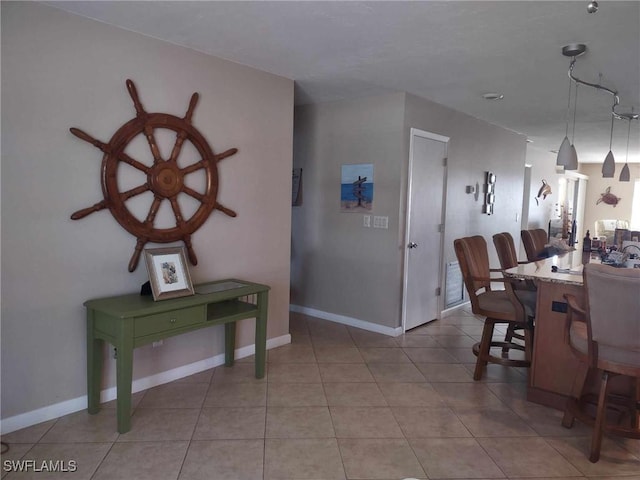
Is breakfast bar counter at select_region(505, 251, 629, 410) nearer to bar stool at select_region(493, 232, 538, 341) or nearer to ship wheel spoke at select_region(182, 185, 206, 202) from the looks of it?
bar stool at select_region(493, 232, 538, 341)

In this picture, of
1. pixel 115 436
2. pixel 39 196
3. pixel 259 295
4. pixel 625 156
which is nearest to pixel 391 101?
pixel 259 295

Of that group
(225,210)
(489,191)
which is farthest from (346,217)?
(489,191)

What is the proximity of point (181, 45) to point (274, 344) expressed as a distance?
8.27 ft

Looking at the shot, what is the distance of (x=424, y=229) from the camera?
4.62 m

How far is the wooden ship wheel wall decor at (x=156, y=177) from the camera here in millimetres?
2719

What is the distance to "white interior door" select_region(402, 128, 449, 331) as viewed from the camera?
4.38 meters

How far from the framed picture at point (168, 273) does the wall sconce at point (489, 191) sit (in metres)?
4.24

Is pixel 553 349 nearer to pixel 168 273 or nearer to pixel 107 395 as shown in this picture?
pixel 168 273

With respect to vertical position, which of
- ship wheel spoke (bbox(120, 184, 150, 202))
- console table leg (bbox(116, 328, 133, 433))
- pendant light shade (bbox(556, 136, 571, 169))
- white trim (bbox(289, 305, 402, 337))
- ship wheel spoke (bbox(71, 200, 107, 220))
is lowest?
white trim (bbox(289, 305, 402, 337))

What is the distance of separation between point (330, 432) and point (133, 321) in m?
1.29

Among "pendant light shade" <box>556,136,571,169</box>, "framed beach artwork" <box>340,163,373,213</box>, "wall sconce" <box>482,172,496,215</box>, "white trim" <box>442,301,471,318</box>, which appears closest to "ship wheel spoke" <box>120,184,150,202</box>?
"framed beach artwork" <box>340,163,373,213</box>

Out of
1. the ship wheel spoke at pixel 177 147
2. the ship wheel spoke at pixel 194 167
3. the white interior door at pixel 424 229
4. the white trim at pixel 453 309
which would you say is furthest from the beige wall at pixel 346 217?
the ship wheel spoke at pixel 177 147

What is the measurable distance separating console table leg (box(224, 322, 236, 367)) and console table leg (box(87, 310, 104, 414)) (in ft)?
3.24

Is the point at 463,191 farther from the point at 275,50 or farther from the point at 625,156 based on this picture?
the point at 625,156
